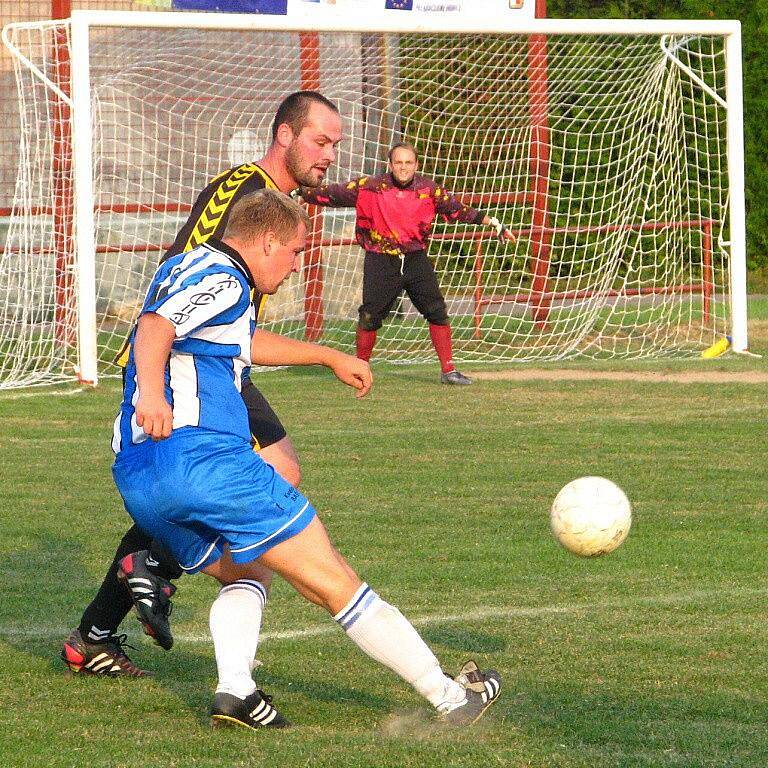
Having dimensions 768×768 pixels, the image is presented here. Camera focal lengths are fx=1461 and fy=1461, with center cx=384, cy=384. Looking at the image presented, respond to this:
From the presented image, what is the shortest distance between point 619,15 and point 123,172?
30.5 ft

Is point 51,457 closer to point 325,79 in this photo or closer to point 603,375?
point 603,375

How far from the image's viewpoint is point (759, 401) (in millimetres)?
11141

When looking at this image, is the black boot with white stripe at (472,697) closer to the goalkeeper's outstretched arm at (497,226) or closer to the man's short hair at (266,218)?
the man's short hair at (266,218)

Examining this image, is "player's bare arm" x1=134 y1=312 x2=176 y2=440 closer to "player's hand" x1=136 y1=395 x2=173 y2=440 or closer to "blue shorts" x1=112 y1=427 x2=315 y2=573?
"player's hand" x1=136 y1=395 x2=173 y2=440

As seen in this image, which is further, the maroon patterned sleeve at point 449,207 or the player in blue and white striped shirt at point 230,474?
the maroon patterned sleeve at point 449,207

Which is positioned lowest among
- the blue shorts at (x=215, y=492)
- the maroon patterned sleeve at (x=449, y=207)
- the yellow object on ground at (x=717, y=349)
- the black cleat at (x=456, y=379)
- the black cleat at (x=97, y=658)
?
the black cleat at (x=456, y=379)

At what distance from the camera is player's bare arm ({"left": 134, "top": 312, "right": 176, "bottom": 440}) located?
12.7 ft

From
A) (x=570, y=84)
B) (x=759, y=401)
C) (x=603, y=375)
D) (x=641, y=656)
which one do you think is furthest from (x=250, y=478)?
(x=570, y=84)

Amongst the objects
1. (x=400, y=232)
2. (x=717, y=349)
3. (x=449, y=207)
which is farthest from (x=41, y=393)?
(x=717, y=349)

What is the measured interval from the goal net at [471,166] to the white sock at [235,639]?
9.74 m

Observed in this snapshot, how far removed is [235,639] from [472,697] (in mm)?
704

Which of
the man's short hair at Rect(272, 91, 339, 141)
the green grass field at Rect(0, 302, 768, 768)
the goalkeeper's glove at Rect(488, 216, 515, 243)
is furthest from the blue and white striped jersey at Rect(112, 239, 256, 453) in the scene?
the goalkeeper's glove at Rect(488, 216, 515, 243)

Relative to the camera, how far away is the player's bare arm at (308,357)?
4.65 meters

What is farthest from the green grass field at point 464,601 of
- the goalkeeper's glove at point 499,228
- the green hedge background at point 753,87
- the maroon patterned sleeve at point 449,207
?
the green hedge background at point 753,87
